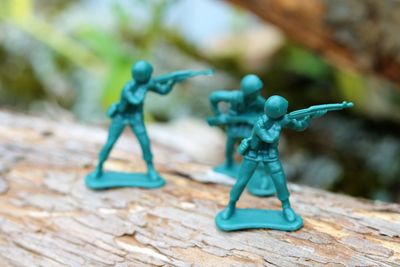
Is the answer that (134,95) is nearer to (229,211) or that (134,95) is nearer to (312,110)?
(229,211)

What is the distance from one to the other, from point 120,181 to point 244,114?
936mm

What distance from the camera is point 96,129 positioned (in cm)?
454

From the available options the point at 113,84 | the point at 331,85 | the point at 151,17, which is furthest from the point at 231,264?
the point at 331,85

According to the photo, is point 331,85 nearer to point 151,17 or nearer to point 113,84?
point 151,17

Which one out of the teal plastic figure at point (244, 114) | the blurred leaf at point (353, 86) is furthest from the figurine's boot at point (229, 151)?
the blurred leaf at point (353, 86)

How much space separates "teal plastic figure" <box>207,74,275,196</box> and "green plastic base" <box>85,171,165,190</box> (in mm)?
564

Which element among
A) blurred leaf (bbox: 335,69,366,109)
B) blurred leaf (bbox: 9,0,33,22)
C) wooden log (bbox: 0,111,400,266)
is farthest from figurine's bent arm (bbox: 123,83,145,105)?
blurred leaf (bbox: 9,0,33,22)

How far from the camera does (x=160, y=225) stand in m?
3.06

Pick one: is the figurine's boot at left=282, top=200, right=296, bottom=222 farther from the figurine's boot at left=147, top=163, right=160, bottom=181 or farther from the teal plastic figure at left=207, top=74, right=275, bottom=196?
the figurine's boot at left=147, top=163, right=160, bottom=181

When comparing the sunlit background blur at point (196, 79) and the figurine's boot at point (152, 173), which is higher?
the sunlit background blur at point (196, 79)

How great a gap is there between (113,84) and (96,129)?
1.02m

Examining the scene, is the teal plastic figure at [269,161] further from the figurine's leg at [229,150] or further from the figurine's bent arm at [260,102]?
the figurine's leg at [229,150]

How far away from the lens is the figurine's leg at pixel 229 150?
3520mm

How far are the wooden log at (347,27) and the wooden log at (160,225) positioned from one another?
1.83m
